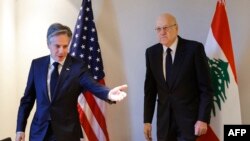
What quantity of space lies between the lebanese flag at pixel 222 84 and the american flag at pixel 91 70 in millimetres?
955

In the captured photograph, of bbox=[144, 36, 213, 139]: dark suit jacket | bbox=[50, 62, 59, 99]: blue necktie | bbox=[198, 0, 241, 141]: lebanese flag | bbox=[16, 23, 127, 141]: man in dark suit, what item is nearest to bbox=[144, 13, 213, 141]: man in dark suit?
bbox=[144, 36, 213, 139]: dark suit jacket

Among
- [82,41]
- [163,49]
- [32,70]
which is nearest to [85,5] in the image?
[82,41]

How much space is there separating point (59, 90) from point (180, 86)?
93 cm

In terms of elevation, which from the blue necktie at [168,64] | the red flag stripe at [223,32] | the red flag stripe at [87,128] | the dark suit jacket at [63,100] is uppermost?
the red flag stripe at [223,32]

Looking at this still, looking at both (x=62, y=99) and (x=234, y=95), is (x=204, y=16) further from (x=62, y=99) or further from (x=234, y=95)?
(x=62, y=99)

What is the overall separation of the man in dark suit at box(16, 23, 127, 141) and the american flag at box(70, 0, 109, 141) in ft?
3.41

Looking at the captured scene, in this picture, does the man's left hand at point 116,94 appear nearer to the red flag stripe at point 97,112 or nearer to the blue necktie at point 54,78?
the blue necktie at point 54,78

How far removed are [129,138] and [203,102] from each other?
1.18 meters

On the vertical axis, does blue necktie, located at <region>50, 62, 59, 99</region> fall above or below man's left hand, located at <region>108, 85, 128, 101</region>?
above

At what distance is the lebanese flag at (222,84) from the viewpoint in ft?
9.43

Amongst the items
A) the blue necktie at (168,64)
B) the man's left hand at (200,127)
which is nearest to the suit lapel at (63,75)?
the blue necktie at (168,64)

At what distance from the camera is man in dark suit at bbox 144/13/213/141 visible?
8.29 feet

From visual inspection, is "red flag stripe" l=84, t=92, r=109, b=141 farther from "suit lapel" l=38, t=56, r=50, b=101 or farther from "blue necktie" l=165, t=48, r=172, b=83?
"suit lapel" l=38, t=56, r=50, b=101

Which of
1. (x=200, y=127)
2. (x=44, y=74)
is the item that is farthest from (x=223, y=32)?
(x=44, y=74)
